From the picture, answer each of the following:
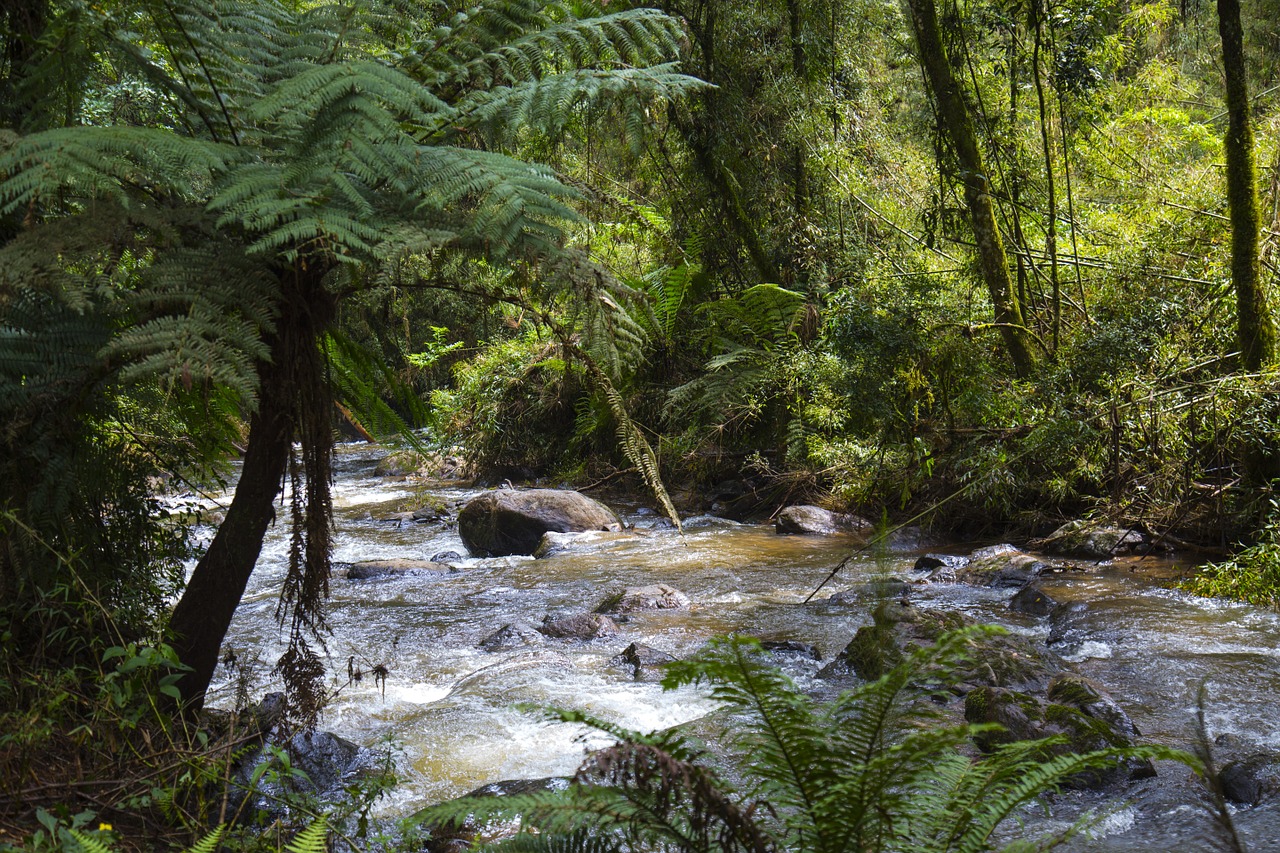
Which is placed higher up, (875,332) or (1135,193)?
(1135,193)

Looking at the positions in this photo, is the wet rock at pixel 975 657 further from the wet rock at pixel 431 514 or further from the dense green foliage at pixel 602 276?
the wet rock at pixel 431 514

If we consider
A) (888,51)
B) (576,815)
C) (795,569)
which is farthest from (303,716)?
(888,51)

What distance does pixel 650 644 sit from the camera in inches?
219

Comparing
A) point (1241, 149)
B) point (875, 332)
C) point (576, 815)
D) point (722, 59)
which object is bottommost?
point (576, 815)

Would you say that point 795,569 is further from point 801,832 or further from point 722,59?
point 801,832

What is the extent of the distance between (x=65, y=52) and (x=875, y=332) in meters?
5.86

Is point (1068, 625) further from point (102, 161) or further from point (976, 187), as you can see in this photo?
point (102, 161)

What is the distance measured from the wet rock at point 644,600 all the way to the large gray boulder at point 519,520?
2440mm

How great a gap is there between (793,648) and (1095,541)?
10.1 feet

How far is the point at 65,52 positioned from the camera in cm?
239

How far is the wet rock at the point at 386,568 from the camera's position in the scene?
765 centimetres

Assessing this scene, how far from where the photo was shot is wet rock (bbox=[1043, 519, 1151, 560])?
23.2 ft

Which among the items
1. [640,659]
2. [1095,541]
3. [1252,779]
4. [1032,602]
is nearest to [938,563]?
[1095,541]

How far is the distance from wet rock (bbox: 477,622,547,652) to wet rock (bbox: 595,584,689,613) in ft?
2.20
